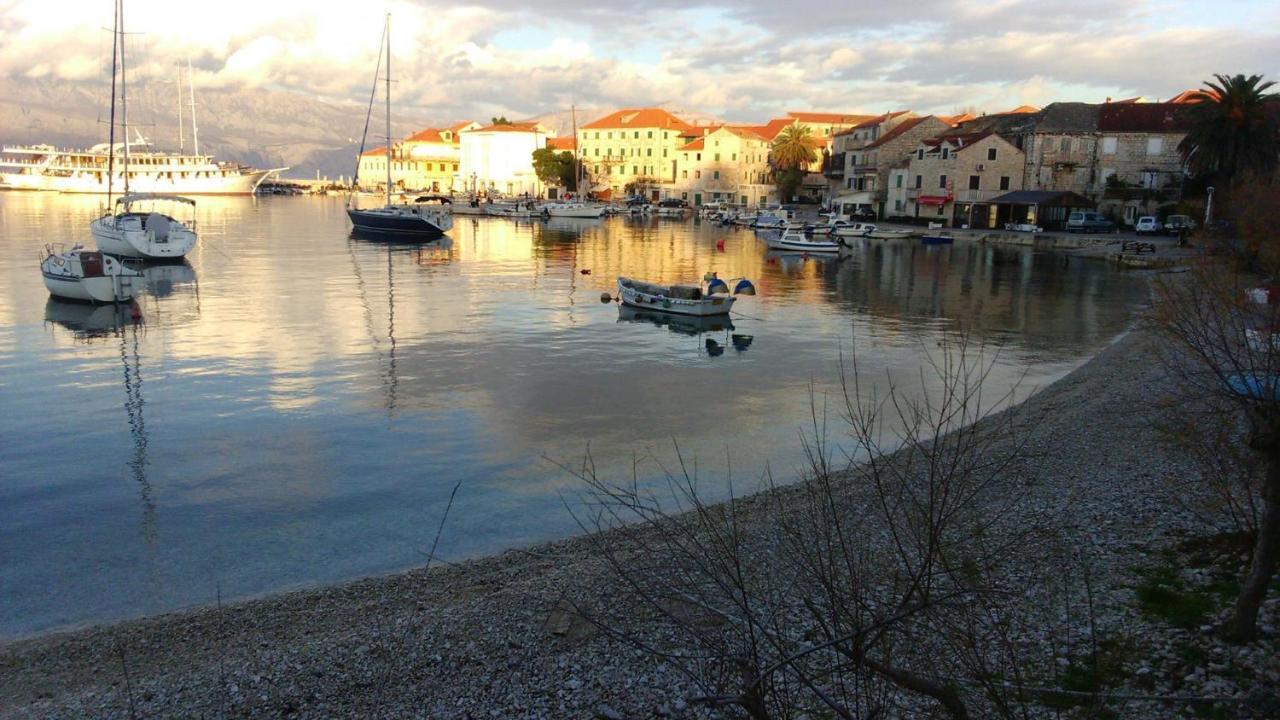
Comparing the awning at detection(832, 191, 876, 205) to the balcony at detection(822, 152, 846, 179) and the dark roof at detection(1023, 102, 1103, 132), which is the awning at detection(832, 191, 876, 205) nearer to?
the balcony at detection(822, 152, 846, 179)

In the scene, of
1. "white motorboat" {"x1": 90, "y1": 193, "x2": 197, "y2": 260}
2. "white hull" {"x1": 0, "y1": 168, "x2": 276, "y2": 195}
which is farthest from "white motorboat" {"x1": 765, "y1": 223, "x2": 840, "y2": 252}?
"white hull" {"x1": 0, "y1": 168, "x2": 276, "y2": 195}

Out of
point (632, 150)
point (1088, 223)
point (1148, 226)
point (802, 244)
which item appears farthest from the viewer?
point (632, 150)

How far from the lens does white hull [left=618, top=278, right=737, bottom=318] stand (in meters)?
34.3

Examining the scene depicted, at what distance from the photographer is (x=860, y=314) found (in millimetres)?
36969

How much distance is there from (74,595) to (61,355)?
18.1 meters

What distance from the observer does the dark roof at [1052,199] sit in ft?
240

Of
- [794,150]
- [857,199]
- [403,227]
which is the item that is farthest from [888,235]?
[403,227]

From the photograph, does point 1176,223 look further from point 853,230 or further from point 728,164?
point 728,164

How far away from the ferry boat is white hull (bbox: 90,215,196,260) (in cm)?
10586

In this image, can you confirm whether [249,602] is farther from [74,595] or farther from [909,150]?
[909,150]

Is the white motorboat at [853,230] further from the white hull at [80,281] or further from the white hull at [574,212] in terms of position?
the white hull at [80,281]

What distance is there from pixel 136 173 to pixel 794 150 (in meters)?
109

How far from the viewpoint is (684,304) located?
113ft

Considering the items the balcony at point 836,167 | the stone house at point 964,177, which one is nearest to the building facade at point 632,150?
the balcony at point 836,167
